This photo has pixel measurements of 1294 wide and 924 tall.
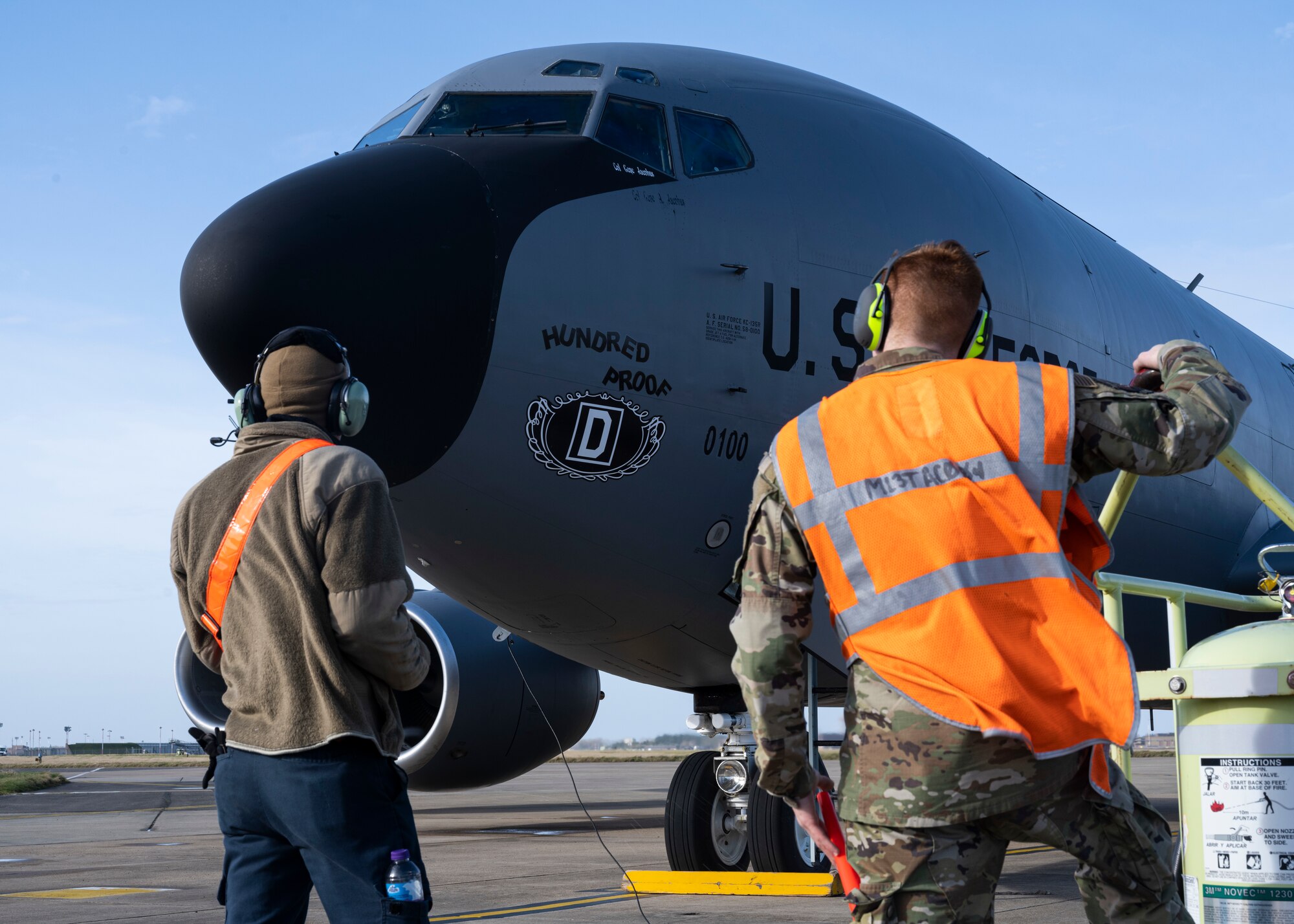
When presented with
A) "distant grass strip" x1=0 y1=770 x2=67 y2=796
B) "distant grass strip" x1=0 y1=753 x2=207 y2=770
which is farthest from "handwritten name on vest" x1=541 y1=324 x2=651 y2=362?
"distant grass strip" x1=0 y1=753 x2=207 y2=770

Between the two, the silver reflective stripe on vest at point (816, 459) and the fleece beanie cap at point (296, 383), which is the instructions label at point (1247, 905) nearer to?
the silver reflective stripe on vest at point (816, 459)

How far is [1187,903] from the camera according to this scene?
2.85 metres

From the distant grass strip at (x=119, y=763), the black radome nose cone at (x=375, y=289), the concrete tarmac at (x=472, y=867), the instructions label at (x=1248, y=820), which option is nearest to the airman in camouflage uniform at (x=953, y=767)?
the instructions label at (x=1248, y=820)

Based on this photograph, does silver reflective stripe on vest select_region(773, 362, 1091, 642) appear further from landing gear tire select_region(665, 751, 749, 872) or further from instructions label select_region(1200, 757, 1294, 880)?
landing gear tire select_region(665, 751, 749, 872)

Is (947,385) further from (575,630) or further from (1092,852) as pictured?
(575,630)

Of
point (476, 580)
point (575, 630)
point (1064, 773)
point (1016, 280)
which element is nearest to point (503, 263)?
point (476, 580)

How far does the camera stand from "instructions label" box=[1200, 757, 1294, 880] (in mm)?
2676

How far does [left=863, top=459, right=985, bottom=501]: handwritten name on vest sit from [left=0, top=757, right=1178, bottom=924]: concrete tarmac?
3874mm

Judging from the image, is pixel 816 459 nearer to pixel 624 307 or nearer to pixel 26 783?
pixel 624 307

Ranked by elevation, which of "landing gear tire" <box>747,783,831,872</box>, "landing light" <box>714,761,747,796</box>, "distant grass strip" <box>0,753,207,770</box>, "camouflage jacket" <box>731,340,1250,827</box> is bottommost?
"distant grass strip" <box>0,753,207,770</box>

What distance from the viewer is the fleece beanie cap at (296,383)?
2895mm

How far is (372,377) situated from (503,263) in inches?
28.4

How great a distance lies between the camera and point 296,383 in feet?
9.50

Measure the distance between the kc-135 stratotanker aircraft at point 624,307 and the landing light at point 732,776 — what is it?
0.05ft
